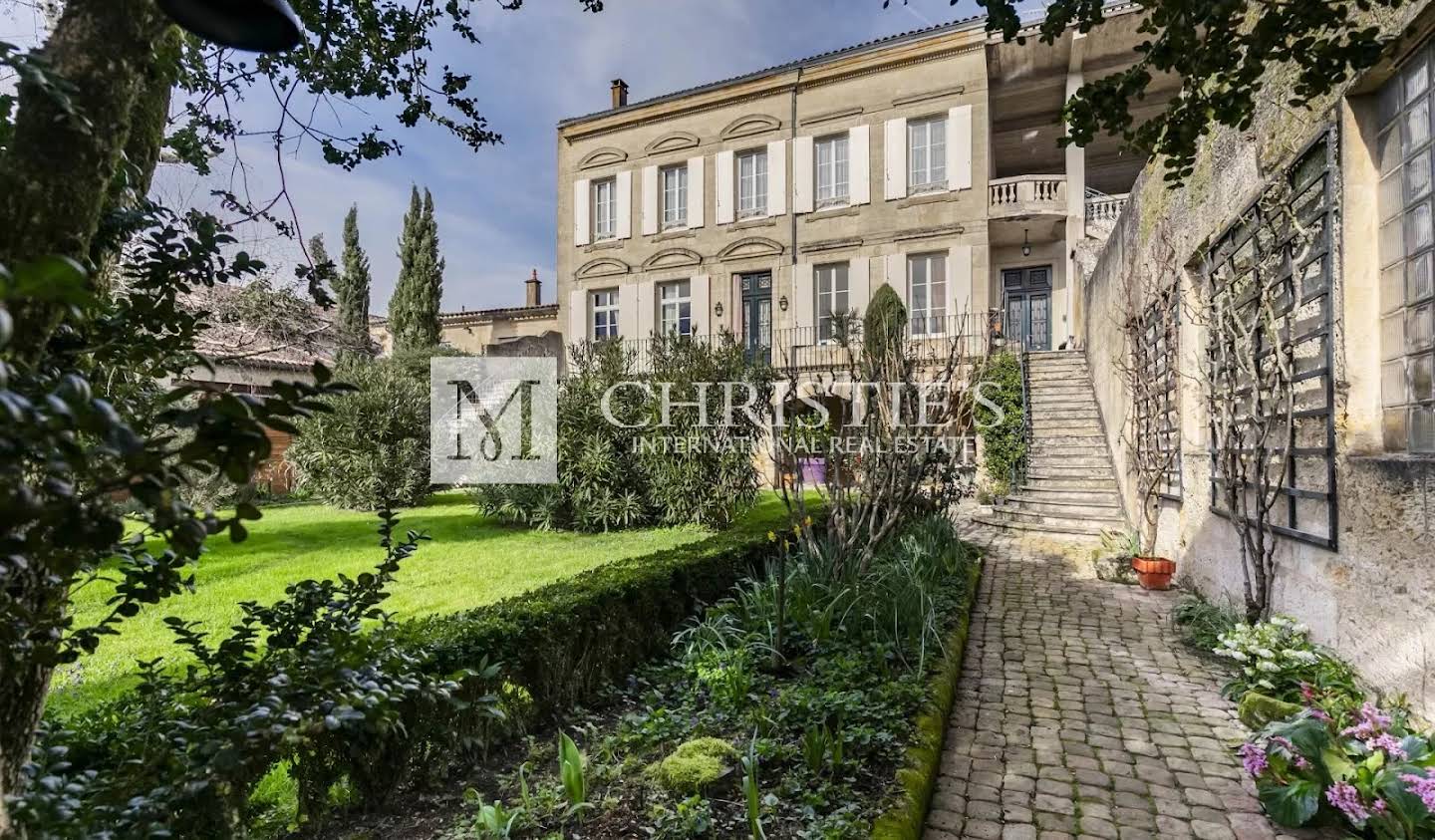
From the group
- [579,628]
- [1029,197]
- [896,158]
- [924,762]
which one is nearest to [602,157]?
[896,158]

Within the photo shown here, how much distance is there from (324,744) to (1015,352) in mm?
12798

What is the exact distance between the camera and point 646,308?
54.0 feet

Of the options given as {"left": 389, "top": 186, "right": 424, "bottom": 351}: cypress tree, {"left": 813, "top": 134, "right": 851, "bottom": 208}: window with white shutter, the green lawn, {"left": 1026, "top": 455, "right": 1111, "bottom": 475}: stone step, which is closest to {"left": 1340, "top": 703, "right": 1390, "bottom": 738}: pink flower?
the green lawn

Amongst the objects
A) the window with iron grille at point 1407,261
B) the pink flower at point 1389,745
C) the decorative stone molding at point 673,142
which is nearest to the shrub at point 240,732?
the pink flower at point 1389,745

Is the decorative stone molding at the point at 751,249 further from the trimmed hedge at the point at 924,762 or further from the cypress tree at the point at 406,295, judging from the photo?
the trimmed hedge at the point at 924,762

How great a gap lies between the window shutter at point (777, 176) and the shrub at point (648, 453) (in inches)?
281

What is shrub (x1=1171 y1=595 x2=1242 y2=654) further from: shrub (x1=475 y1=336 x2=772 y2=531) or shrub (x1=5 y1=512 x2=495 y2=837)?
shrub (x1=475 y1=336 x2=772 y2=531)

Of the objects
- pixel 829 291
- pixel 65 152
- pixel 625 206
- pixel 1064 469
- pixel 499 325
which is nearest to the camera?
pixel 65 152

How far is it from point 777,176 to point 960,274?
178 inches

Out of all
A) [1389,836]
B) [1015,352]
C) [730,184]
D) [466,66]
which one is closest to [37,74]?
[466,66]

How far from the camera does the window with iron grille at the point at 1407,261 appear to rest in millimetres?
2906

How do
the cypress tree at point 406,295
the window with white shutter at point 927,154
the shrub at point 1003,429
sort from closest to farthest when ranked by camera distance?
the shrub at point 1003,429 < the window with white shutter at point 927,154 < the cypress tree at point 406,295

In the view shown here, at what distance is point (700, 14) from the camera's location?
5.16 meters

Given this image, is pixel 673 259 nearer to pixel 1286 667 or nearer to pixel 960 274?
pixel 960 274
